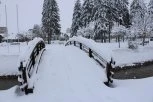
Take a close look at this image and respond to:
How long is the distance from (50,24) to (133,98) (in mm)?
51660

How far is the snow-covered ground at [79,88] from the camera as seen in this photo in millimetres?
7495

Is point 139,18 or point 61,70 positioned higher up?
point 139,18

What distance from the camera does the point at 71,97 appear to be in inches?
295

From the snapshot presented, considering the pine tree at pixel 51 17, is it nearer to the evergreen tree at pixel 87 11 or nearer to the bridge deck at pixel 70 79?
the evergreen tree at pixel 87 11

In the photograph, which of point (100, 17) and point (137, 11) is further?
point (137, 11)

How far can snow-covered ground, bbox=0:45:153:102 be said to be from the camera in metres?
7.49

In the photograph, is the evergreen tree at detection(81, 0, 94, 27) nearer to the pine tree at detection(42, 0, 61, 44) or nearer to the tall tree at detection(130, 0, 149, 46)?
the pine tree at detection(42, 0, 61, 44)

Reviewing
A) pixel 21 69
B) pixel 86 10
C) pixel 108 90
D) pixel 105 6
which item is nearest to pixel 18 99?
pixel 21 69

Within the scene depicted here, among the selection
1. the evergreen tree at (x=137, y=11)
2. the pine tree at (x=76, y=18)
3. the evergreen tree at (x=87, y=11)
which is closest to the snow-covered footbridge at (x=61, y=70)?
the evergreen tree at (x=87, y=11)

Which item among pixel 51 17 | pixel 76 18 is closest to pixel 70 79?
pixel 51 17

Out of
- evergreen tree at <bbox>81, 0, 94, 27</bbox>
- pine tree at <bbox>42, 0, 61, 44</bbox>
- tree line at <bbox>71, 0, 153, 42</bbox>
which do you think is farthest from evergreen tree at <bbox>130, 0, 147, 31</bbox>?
pine tree at <bbox>42, 0, 61, 44</bbox>

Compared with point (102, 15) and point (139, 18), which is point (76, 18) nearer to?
point (139, 18)

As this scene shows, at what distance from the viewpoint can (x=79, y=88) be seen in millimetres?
8188

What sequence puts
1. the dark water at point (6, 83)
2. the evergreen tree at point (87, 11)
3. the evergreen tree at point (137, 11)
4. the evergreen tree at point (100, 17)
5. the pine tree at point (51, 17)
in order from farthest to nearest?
the evergreen tree at point (137, 11) → the pine tree at point (51, 17) → the evergreen tree at point (87, 11) → the evergreen tree at point (100, 17) → the dark water at point (6, 83)
